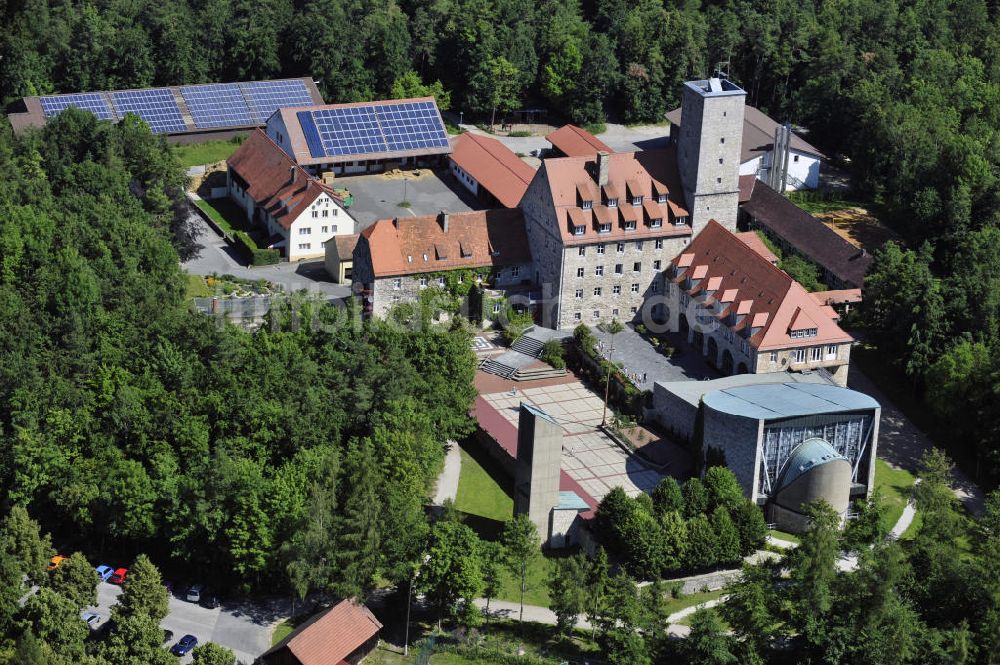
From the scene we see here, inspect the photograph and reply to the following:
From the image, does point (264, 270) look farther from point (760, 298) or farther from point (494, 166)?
point (760, 298)

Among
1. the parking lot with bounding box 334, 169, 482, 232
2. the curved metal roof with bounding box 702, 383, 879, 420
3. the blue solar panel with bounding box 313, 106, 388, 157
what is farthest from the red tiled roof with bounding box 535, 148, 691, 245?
the blue solar panel with bounding box 313, 106, 388, 157

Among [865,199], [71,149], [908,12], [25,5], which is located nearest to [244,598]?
[71,149]

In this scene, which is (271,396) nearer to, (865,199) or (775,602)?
(775,602)

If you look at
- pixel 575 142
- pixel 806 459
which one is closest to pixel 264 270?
pixel 575 142

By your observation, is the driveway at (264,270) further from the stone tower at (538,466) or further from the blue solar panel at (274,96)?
the stone tower at (538,466)

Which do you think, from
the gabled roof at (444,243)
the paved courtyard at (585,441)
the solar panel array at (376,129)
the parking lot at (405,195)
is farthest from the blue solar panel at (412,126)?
the paved courtyard at (585,441)

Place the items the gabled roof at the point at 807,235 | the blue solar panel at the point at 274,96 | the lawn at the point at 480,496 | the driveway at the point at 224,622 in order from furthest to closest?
the blue solar panel at the point at 274,96 → the gabled roof at the point at 807,235 → the lawn at the point at 480,496 → the driveway at the point at 224,622

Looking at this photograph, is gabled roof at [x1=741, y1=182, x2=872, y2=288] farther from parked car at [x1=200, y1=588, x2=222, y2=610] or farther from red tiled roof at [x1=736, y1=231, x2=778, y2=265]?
parked car at [x1=200, y1=588, x2=222, y2=610]
